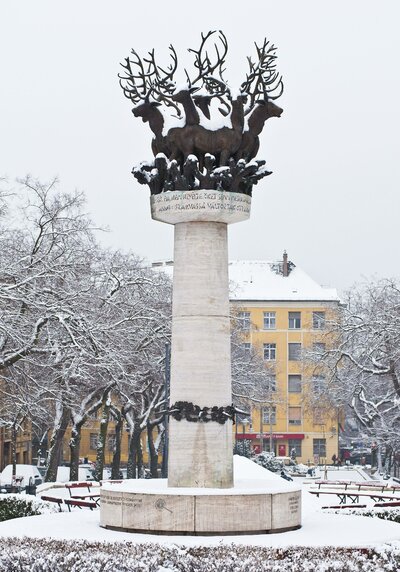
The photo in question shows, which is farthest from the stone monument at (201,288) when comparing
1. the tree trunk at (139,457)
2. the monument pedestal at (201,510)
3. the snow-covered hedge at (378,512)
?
the tree trunk at (139,457)

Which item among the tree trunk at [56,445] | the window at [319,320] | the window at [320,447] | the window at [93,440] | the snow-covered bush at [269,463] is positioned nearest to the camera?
the tree trunk at [56,445]

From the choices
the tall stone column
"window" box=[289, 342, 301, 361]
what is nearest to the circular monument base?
the tall stone column

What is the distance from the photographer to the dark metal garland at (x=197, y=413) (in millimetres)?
21156

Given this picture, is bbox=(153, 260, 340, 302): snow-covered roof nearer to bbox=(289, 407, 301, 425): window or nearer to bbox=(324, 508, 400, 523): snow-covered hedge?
bbox=(289, 407, 301, 425): window

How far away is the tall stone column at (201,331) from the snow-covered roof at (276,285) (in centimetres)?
7714

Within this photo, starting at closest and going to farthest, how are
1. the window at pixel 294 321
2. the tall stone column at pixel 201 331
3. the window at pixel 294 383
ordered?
the tall stone column at pixel 201 331 → the window at pixel 294 383 → the window at pixel 294 321

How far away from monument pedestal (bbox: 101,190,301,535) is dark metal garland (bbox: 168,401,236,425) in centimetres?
2

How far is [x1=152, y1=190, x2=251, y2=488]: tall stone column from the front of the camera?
21.1 m

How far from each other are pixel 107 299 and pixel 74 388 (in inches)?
176

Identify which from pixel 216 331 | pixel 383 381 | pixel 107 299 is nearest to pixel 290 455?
pixel 383 381

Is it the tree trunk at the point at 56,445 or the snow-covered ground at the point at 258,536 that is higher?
the tree trunk at the point at 56,445

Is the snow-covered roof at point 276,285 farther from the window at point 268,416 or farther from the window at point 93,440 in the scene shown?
the window at point 93,440

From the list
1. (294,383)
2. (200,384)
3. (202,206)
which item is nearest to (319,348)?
(294,383)

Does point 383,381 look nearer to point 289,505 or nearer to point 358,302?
point 358,302
